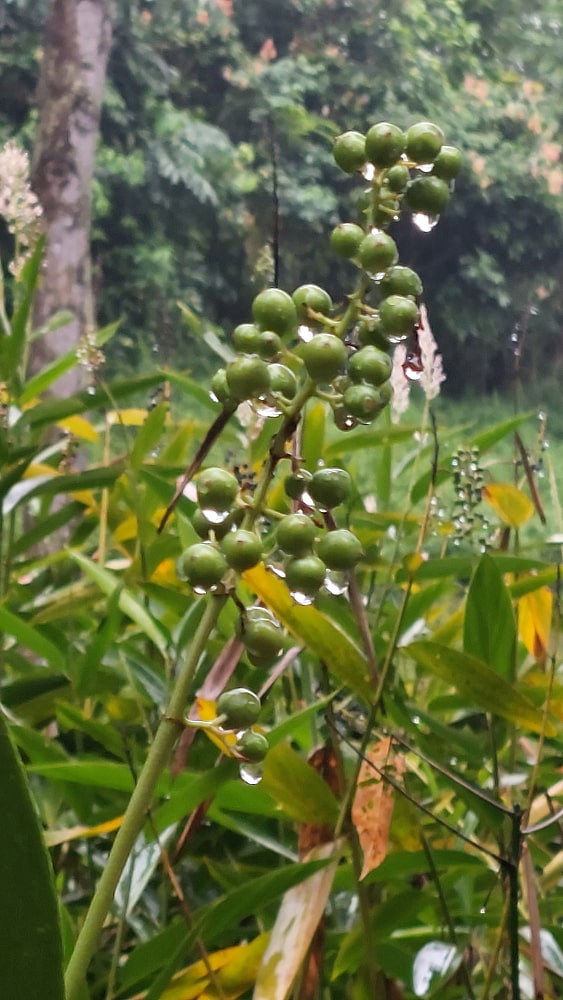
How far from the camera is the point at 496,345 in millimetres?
1140

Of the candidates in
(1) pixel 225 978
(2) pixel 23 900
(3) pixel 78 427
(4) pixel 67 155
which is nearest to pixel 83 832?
(1) pixel 225 978

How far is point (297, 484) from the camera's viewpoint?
15 centimetres

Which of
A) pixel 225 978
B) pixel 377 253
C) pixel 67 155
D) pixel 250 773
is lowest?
pixel 67 155

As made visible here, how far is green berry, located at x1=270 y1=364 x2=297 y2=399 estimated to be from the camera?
0.15m

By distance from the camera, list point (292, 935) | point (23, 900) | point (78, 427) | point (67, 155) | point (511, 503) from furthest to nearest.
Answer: point (67, 155)
point (78, 427)
point (511, 503)
point (292, 935)
point (23, 900)

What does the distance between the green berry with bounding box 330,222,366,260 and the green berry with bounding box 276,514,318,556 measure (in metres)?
0.05

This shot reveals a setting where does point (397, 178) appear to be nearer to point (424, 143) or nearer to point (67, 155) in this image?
point (424, 143)

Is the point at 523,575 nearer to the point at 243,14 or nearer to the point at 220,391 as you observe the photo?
the point at 220,391

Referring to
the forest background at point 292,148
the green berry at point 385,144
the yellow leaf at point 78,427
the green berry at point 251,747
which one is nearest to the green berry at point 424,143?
the green berry at point 385,144

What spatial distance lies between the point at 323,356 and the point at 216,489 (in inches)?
1.1

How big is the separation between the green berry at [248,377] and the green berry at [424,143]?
0.05 m

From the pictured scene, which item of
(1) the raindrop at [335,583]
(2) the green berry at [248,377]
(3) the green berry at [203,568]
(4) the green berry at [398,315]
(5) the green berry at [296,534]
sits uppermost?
(4) the green berry at [398,315]

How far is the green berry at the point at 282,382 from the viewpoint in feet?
0.48

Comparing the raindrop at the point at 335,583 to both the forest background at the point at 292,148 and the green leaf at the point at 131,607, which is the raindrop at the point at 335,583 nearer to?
the green leaf at the point at 131,607
